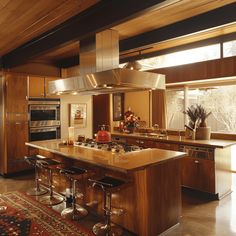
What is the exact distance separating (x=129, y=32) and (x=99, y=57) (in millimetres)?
1013

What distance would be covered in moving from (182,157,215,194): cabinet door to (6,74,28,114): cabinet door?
383cm

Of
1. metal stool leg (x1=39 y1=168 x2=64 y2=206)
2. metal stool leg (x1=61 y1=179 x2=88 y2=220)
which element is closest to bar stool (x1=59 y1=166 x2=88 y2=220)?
metal stool leg (x1=61 y1=179 x2=88 y2=220)

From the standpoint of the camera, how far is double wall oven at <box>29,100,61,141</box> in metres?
5.62

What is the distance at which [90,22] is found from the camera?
289 cm

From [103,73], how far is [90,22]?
27.4 inches

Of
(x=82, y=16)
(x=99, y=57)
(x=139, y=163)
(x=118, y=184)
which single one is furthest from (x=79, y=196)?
(x=82, y=16)

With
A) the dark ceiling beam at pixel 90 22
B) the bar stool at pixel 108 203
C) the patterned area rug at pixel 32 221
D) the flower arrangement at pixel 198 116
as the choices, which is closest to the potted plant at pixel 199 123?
the flower arrangement at pixel 198 116

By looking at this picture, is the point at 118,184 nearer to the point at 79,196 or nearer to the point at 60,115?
the point at 79,196

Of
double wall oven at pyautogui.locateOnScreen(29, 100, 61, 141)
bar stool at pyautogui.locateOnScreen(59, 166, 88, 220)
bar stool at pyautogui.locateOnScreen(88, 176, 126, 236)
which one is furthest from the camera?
double wall oven at pyautogui.locateOnScreen(29, 100, 61, 141)

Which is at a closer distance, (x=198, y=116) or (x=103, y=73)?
(x=103, y=73)

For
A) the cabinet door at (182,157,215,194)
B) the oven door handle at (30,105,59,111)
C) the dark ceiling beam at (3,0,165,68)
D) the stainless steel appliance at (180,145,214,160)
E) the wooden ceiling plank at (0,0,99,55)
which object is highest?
the wooden ceiling plank at (0,0,99,55)

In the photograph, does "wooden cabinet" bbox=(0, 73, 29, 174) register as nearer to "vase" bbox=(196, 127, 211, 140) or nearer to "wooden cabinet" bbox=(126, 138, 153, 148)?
"wooden cabinet" bbox=(126, 138, 153, 148)

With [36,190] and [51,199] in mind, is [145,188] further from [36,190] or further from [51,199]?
[36,190]

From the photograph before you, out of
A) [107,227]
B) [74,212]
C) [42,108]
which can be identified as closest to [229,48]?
[107,227]
